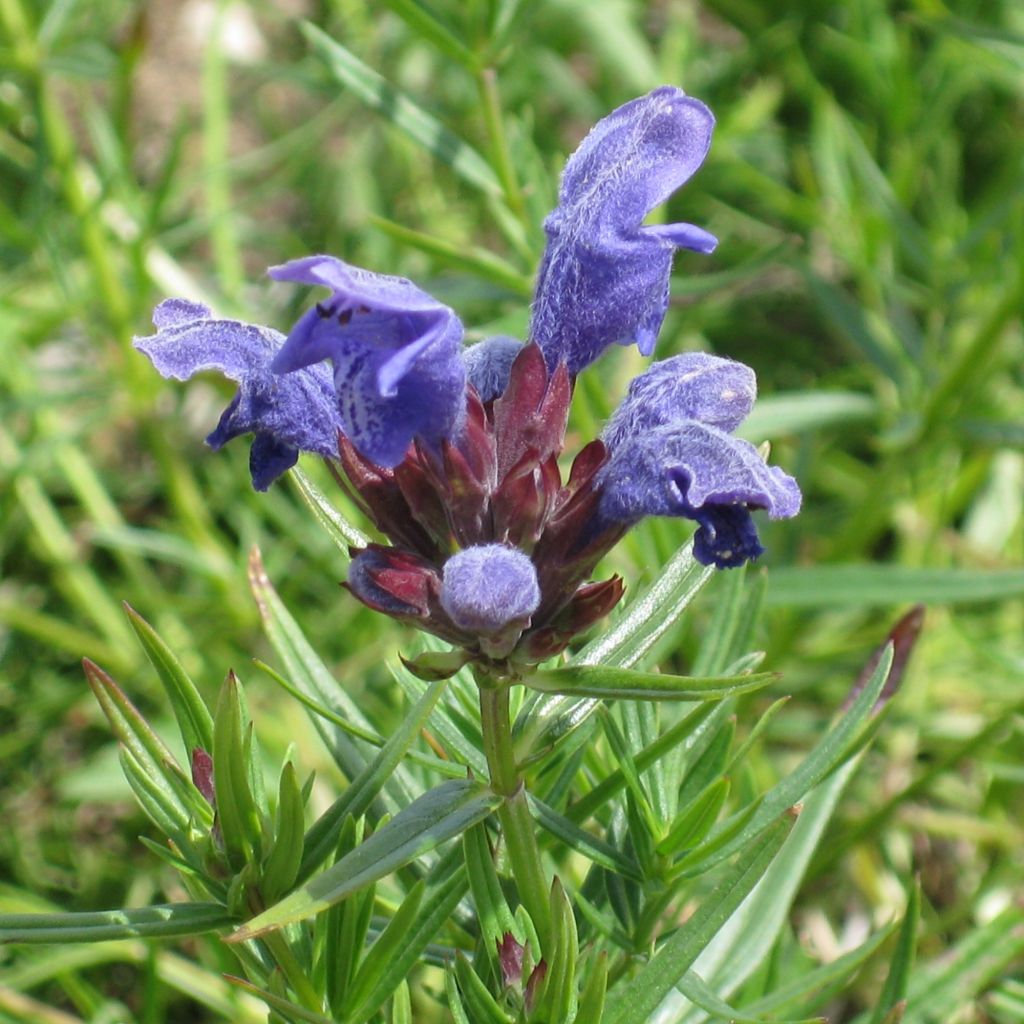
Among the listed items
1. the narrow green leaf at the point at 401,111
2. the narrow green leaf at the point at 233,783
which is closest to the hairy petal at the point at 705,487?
the narrow green leaf at the point at 233,783

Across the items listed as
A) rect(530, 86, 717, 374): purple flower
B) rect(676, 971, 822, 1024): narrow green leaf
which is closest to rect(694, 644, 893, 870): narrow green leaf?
rect(676, 971, 822, 1024): narrow green leaf

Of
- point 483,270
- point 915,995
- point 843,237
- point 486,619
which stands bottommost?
point 915,995

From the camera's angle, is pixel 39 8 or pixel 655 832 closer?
pixel 655 832

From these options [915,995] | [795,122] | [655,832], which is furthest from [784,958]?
[795,122]

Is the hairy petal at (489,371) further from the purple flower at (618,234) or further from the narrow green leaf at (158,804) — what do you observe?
the narrow green leaf at (158,804)

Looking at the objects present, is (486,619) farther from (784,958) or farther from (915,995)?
(784,958)

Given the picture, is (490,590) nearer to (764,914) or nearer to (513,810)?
(513,810)
